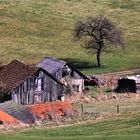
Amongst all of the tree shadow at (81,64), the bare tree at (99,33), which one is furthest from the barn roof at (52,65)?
the bare tree at (99,33)

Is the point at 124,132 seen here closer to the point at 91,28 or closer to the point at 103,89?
the point at 103,89

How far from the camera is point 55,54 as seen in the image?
337 ft

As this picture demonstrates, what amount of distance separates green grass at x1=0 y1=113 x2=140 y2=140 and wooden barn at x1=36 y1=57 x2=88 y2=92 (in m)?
27.1

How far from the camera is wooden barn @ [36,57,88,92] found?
76.9 meters

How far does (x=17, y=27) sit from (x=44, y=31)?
5103mm

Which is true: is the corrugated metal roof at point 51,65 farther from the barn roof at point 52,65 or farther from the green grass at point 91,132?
the green grass at point 91,132

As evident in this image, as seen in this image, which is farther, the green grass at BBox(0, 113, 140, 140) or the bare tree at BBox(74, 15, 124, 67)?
the bare tree at BBox(74, 15, 124, 67)

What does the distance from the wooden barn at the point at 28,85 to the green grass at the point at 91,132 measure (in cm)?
1943

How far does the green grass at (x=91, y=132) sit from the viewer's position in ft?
127

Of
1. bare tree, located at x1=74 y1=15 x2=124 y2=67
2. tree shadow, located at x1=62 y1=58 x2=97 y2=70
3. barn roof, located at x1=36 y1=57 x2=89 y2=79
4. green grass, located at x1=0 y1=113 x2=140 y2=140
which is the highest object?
bare tree, located at x1=74 y1=15 x2=124 y2=67

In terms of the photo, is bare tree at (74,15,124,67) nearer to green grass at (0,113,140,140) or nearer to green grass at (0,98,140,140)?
green grass at (0,98,140,140)

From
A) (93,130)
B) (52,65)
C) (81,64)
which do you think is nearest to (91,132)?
(93,130)

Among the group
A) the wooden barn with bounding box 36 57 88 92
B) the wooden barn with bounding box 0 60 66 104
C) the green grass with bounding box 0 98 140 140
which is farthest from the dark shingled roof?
the green grass with bounding box 0 98 140 140

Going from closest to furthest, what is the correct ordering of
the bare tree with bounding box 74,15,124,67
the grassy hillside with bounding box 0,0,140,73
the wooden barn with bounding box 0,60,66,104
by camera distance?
the wooden barn with bounding box 0,60,66,104 → the bare tree with bounding box 74,15,124,67 → the grassy hillside with bounding box 0,0,140,73
